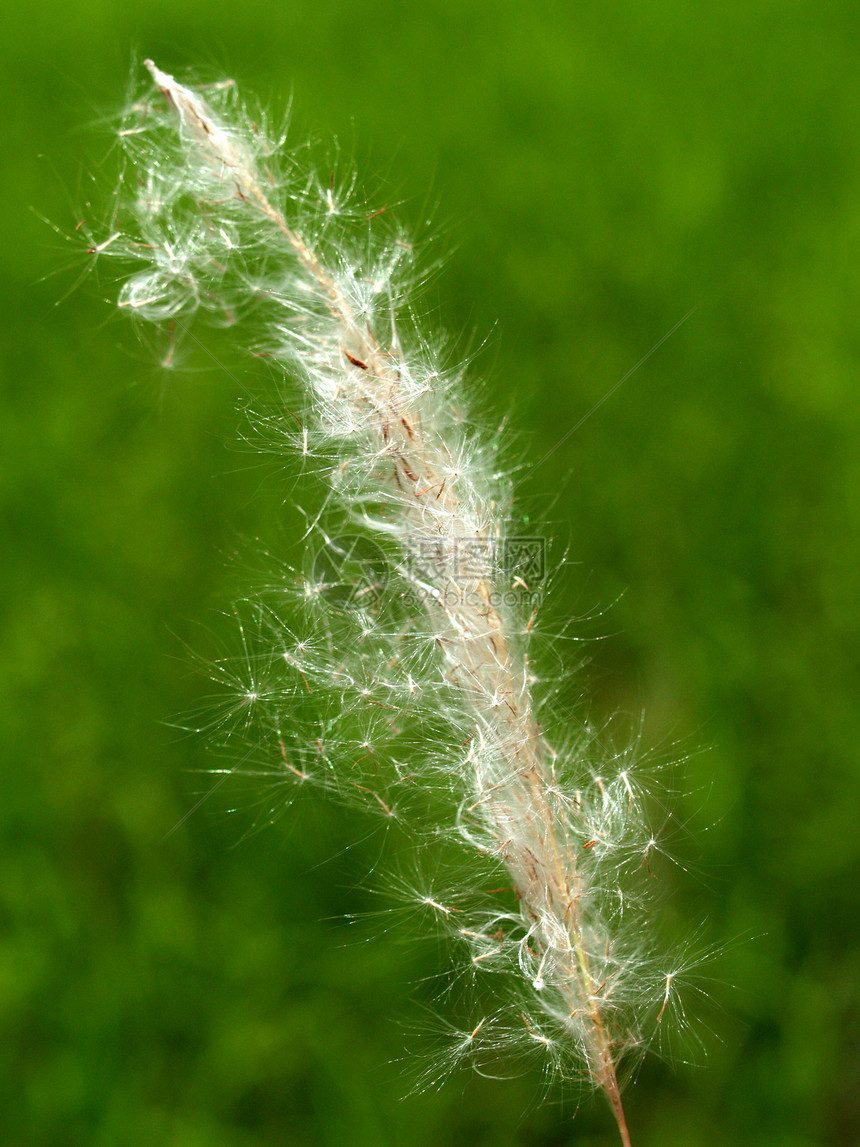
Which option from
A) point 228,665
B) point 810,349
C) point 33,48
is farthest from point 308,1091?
point 33,48

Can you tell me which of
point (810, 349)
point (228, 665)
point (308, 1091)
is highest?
point (810, 349)

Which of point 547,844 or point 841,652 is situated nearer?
point 547,844

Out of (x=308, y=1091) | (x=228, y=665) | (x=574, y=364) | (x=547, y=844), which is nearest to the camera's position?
(x=547, y=844)

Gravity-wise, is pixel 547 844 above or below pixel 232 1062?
above

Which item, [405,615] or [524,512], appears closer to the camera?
[405,615]

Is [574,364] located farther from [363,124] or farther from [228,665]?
[228,665]
